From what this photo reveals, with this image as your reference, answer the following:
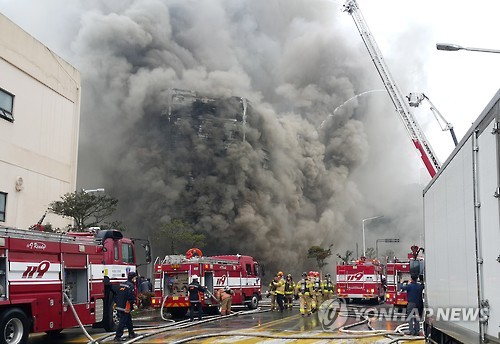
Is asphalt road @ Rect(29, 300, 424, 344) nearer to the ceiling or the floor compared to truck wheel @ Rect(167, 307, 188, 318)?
nearer to the ceiling

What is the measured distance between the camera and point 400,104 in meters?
33.9

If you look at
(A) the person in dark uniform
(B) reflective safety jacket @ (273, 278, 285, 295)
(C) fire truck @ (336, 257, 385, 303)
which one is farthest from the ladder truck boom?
(A) the person in dark uniform

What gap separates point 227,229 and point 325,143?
1576cm

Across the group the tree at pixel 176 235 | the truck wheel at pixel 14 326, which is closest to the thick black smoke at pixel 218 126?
the tree at pixel 176 235

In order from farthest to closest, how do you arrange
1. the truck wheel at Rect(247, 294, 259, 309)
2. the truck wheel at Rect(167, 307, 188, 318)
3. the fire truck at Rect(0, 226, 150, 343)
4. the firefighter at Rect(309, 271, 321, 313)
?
1. the truck wheel at Rect(247, 294, 259, 309)
2. the firefighter at Rect(309, 271, 321, 313)
3. the truck wheel at Rect(167, 307, 188, 318)
4. the fire truck at Rect(0, 226, 150, 343)

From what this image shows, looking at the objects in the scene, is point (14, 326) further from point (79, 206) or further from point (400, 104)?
point (400, 104)

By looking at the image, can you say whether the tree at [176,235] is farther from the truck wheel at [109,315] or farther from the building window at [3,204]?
the truck wheel at [109,315]

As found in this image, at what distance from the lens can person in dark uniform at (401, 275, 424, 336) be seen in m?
12.0

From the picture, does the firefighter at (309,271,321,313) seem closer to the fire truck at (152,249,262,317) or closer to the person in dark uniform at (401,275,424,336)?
the fire truck at (152,249,262,317)

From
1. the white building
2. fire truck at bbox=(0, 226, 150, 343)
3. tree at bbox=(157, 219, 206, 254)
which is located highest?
the white building

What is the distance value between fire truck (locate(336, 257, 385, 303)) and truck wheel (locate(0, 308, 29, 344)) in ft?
61.1

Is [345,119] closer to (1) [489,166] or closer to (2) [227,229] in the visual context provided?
(2) [227,229]

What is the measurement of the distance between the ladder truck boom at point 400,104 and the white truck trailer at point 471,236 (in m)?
21.9

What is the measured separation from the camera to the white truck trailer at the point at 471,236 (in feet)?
14.0
